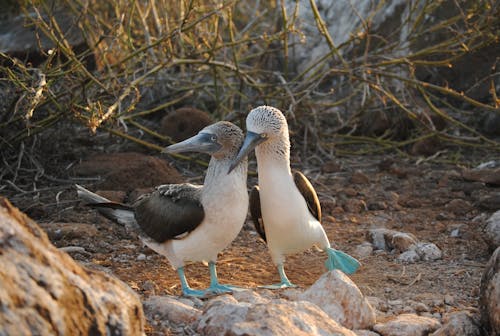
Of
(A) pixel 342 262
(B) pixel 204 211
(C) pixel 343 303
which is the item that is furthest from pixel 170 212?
(C) pixel 343 303

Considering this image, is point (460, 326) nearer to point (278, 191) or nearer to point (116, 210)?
point (278, 191)

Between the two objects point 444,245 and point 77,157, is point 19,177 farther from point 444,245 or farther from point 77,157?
point 444,245

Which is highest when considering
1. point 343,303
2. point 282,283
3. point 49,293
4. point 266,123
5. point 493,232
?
point 266,123

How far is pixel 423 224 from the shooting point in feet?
18.2

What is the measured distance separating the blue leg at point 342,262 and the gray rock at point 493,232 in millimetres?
884

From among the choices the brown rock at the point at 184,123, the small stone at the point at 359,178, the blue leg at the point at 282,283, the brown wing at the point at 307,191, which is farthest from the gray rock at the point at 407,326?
the brown rock at the point at 184,123

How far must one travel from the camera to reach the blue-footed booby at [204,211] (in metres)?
3.95

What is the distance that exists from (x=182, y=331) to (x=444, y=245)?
8.32 ft

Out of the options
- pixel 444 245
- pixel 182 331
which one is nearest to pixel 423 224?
pixel 444 245

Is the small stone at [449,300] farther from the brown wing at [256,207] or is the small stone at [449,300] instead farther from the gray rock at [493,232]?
the brown wing at [256,207]

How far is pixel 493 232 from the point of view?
4.58 meters

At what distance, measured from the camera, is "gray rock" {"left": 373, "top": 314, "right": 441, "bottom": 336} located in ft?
10.7

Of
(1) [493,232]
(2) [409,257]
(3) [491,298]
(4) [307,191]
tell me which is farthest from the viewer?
(2) [409,257]

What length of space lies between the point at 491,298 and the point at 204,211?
1558 millimetres
